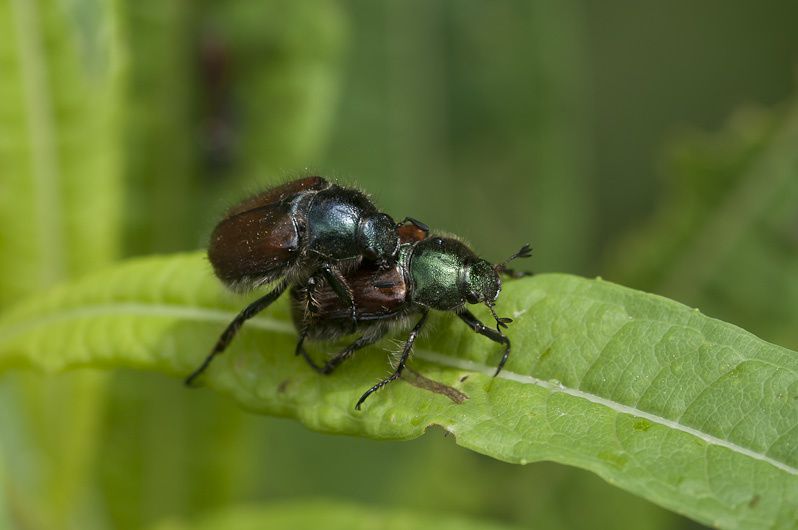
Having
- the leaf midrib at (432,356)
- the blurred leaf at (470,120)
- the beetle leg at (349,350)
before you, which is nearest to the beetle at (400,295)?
the beetle leg at (349,350)

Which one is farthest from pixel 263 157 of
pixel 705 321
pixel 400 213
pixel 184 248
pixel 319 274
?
pixel 705 321

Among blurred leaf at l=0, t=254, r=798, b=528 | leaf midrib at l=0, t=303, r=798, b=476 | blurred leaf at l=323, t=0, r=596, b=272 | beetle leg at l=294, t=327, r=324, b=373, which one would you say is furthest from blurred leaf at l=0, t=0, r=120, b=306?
blurred leaf at l=323, t=0, r=596, b=272

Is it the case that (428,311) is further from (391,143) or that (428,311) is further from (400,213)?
(391,143)

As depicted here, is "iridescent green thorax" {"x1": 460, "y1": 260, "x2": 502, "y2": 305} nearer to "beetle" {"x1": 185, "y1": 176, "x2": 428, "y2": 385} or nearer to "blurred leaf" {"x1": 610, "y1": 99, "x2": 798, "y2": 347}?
"beetle" {"x1": 185, "y1": 176, "x2": 428, "y2": 385}

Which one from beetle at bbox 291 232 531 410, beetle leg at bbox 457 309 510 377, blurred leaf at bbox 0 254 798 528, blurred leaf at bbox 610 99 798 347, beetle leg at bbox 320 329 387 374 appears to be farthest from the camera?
blurred leaf at bbox 610 99 798 347

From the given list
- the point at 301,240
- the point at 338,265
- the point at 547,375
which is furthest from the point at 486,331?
the point at 301,240
